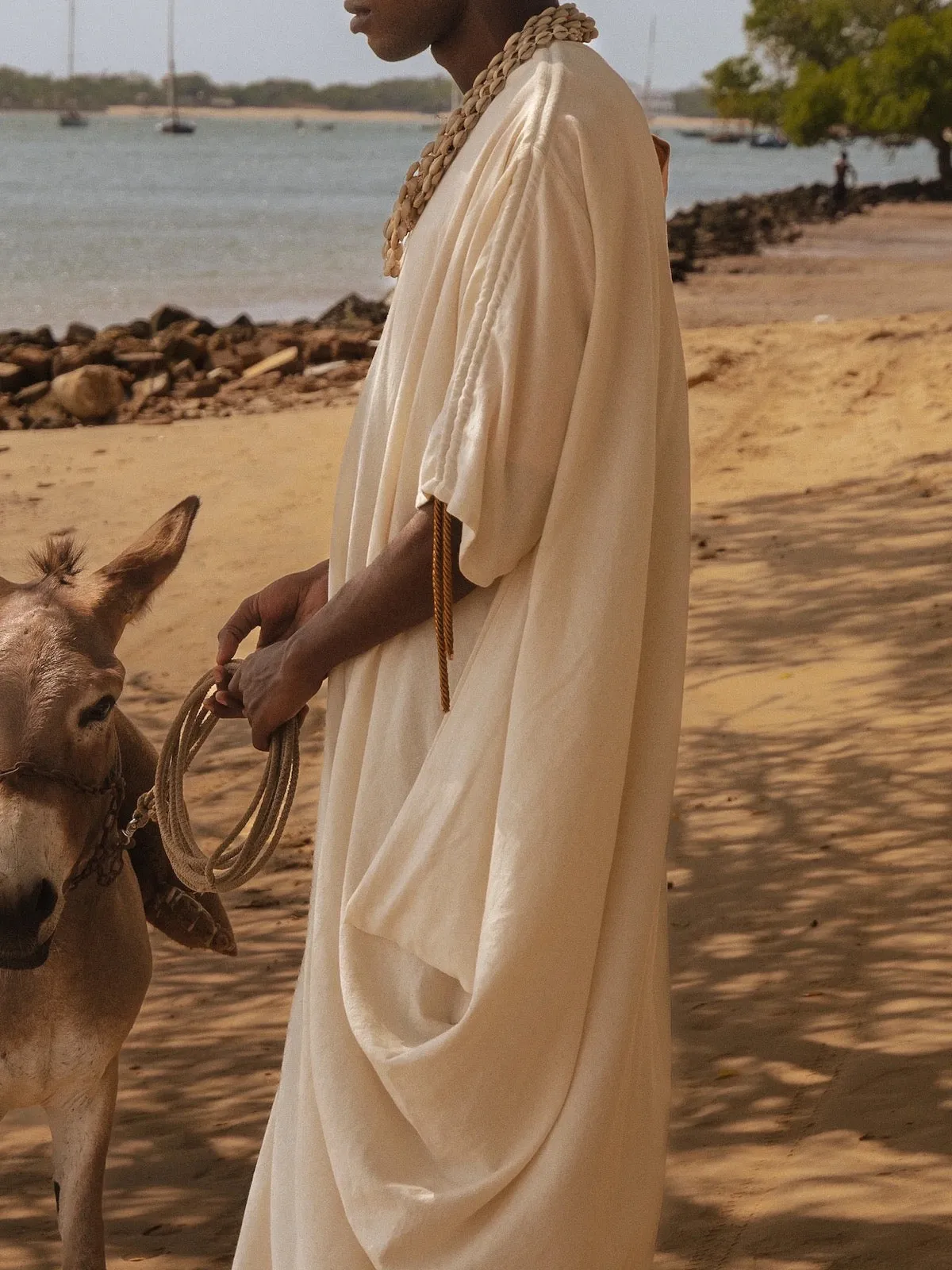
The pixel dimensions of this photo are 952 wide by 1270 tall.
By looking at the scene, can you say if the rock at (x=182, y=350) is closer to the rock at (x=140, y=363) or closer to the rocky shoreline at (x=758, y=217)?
the rock at (x=140, y=363)

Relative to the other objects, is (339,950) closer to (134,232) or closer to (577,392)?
(577,392)

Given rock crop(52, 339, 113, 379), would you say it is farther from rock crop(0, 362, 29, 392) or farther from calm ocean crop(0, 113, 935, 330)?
calm ocean crop(0, 113, 935, 330)

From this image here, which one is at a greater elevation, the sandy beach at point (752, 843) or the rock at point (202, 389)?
the rock at point (202, 389)

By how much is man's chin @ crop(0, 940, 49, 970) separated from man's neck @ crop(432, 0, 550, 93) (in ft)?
5.35

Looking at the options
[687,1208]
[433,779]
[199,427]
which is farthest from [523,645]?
[199,427]

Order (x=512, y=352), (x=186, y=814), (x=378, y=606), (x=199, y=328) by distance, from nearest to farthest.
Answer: (x=512, y=352) < (x=378, y=606) < (x=186, y=814) < (x=199, y=328)

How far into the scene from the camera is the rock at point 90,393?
14367 millimetres

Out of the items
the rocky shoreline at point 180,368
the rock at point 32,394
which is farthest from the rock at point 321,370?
the rock at point 32,394

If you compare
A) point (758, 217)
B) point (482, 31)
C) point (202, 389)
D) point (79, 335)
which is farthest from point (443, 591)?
point (758, 217)

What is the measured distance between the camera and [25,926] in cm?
273

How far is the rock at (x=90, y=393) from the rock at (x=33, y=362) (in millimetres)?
1610

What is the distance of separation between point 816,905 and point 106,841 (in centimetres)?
287

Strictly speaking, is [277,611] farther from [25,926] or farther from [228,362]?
[228,362]

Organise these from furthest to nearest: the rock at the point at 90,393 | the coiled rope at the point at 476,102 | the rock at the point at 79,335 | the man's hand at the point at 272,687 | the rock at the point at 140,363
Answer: the rock at the point at 79,335
the rock at the point at 140,363
the rock at the point at 90,393
the man's hand at the point at 272,687
the coiled rope at the point at 476,102
